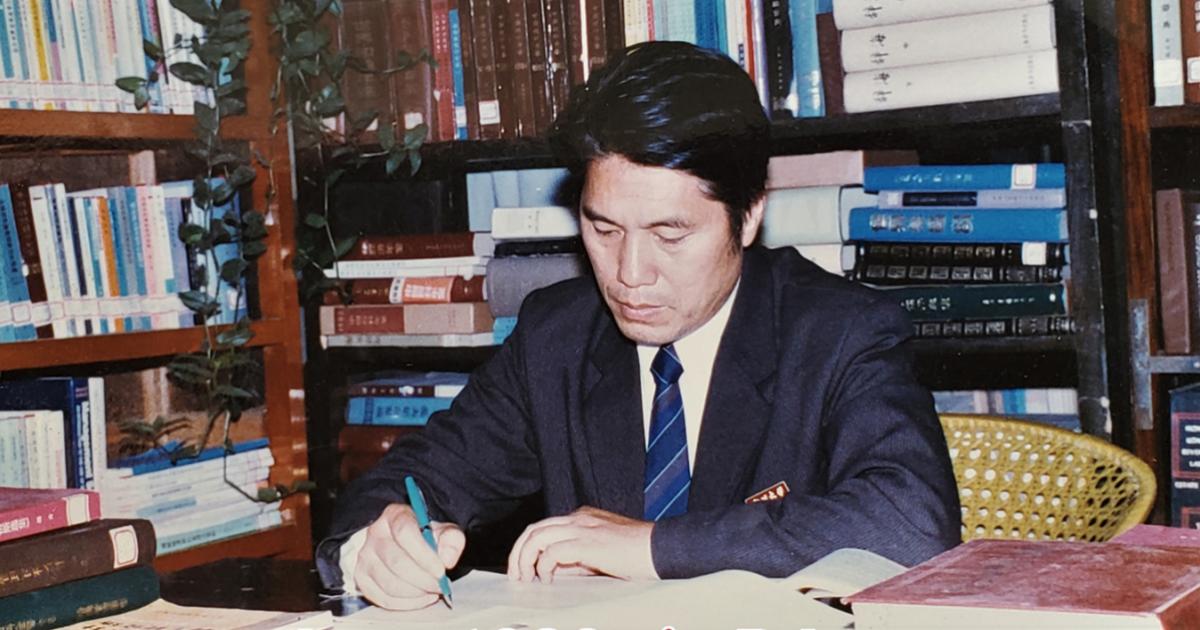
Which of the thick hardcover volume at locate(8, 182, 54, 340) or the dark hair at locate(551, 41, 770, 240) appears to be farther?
the thick hardcover volume at locate(8, 182, 54, 340)

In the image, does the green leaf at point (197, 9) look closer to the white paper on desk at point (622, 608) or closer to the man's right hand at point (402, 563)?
the man's right hand at point (402, 563)

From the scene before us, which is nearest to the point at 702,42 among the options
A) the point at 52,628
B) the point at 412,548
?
the point at 412,548

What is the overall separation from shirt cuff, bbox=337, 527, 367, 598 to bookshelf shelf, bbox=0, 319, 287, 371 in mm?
1144

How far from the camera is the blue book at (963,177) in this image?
91.8 inches

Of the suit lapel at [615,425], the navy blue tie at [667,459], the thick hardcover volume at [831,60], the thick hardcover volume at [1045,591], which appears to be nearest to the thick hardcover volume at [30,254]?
the suit lapel at [615,425]

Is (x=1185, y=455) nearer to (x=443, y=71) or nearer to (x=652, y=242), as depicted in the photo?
(x=652, y=242)

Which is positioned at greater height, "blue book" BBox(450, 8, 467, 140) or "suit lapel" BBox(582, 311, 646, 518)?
"blue book" BBox(450, 8, 467, 140)

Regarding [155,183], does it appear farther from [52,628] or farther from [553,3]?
[52,628]

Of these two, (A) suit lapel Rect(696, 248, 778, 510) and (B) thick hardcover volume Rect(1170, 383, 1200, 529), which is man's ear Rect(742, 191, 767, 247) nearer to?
(A) suit lapel Rect(696, 248, 778, 510)

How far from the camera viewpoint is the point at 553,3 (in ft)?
8.59

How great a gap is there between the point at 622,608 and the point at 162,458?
1.78 metres

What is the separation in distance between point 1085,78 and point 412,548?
56.7 inches

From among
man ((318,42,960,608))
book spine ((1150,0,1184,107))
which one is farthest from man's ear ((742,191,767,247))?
book spine ((1150,0,1184,107))

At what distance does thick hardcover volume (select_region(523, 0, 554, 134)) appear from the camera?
104 inches
